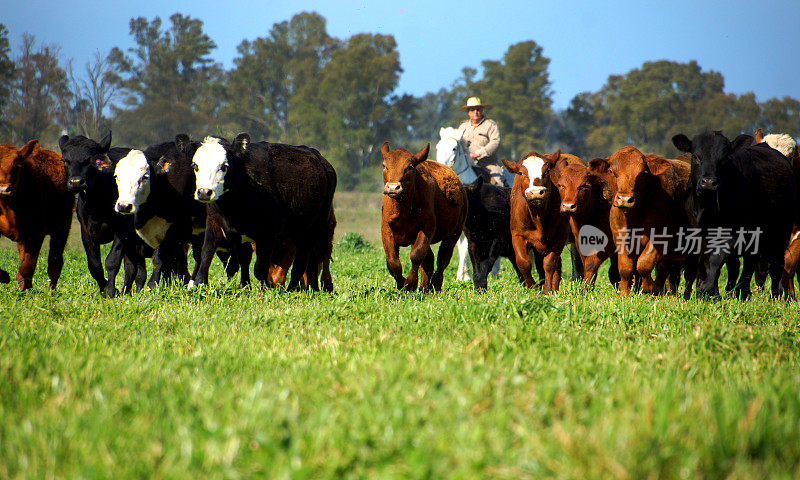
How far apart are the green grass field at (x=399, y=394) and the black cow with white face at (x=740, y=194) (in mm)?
2149

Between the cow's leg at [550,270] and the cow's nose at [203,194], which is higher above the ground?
the cow's nose at [203,194]

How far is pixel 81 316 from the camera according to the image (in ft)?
19.5

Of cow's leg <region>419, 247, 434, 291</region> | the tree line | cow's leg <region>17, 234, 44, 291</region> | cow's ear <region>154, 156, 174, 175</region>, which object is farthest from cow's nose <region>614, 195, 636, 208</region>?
the tree line

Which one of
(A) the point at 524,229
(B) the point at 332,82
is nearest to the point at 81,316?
(A) the point at 524,229

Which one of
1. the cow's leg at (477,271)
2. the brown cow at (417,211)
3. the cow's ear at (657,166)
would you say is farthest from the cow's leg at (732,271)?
the brown cow at (417,211)

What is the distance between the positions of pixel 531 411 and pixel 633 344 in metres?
2.23

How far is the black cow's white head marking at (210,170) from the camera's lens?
730cm

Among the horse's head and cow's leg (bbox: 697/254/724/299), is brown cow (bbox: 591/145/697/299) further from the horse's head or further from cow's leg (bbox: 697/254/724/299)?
the horse's head

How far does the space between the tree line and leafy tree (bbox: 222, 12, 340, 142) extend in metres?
0.09

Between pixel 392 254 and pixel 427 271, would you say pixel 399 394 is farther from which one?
pixel 427 271

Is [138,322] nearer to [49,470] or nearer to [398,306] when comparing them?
[398,306]

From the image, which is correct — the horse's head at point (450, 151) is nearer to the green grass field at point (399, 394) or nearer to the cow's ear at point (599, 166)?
the cow's ear at point (599, 166)

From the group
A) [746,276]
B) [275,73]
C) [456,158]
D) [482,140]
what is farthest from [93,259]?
[275,73]

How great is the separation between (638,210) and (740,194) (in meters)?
1.14
